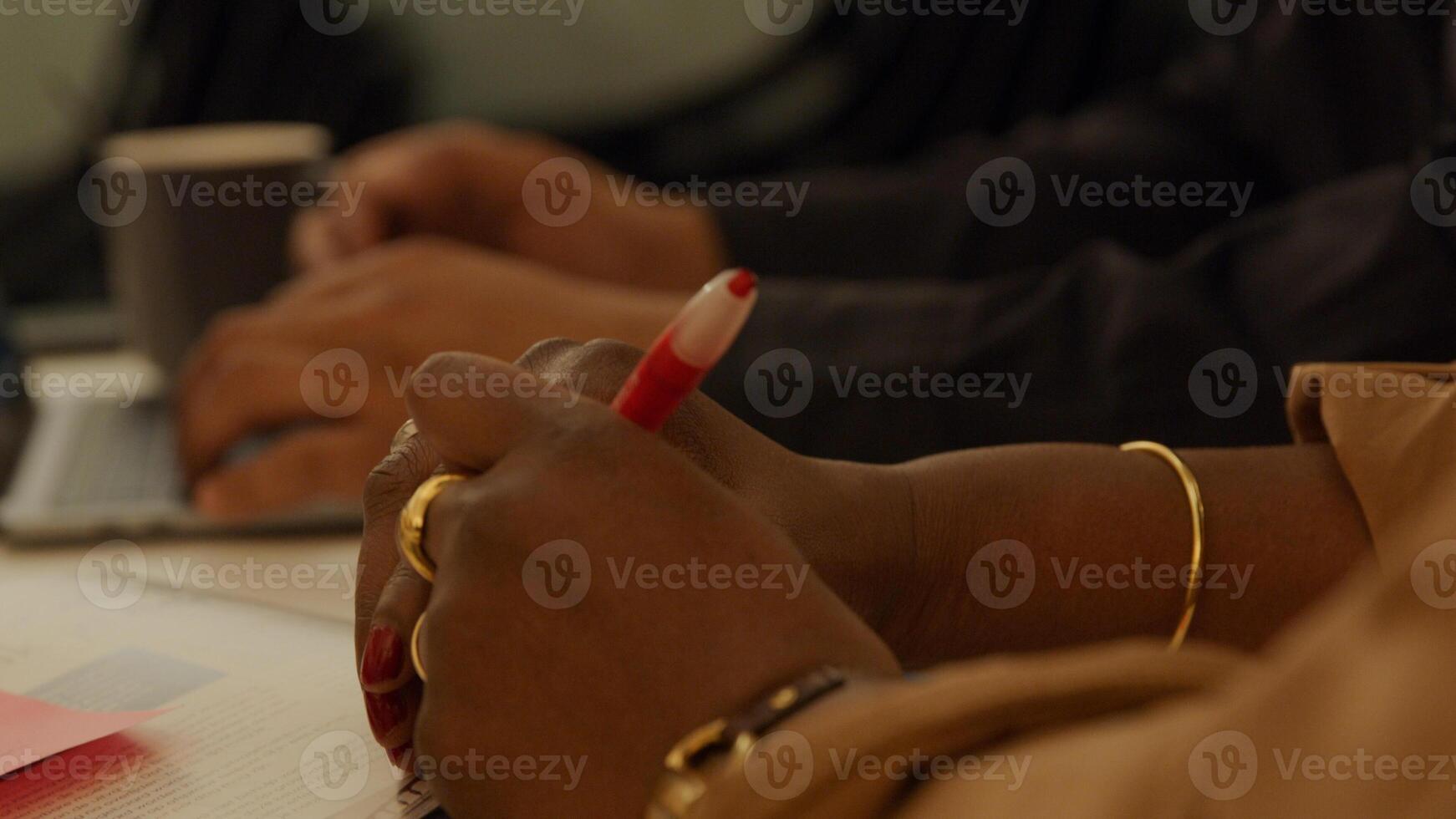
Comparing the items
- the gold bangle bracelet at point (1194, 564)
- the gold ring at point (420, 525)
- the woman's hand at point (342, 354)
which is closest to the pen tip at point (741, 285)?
the gold ring at point (420, 525)

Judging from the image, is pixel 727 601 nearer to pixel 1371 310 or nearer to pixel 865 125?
pixel 1371 310

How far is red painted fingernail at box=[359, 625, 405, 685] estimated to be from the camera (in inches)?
15.6

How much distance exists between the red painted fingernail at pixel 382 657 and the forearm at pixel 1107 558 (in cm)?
19

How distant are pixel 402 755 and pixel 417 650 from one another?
0.05m

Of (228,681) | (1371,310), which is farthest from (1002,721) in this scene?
(1371,310)

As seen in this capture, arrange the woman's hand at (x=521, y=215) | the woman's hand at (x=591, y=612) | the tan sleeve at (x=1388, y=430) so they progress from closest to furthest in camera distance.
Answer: the woman's hand at (x=591, y=612)
the tan sleeve at (x=1388, y=430)
the woman's hand at (x=521, y=215)

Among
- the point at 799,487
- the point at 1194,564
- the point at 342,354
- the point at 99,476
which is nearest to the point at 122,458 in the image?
the point at 99,476

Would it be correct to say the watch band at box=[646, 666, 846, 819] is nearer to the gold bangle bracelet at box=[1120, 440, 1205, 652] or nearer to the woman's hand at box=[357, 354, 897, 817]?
the woman's hand at box=[357, 354, 897, 817]

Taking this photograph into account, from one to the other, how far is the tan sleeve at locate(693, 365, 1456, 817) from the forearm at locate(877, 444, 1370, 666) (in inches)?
6.9

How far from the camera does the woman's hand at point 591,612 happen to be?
0.33m

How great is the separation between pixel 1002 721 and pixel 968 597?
207 millimetres

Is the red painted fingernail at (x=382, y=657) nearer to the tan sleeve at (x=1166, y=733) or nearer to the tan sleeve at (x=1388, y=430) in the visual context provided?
the tan sleeve at (x=1166, y=733)

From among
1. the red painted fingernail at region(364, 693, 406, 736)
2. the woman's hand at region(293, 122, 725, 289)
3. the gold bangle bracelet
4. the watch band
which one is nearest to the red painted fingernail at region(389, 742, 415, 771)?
the red painted fingernail at region(364, 693, 406, 736)

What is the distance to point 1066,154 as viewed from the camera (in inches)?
44.5
